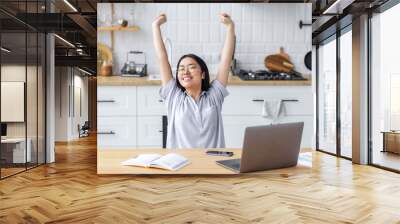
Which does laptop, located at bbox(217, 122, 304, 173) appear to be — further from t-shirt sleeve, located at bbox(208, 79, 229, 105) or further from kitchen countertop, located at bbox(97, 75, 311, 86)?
kitchen countertop, located at bbox(97, 75, 311, 86)

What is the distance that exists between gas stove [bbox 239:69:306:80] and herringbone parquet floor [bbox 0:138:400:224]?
1152 mm

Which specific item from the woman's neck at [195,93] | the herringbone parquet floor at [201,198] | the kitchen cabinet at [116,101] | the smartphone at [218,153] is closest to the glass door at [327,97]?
the herringbone parquet floor at [201,198]

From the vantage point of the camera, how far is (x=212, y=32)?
4.49 meters

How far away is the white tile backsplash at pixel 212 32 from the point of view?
14.4 feet

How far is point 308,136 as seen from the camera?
14.1 ft

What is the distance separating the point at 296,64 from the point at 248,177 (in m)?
1.42

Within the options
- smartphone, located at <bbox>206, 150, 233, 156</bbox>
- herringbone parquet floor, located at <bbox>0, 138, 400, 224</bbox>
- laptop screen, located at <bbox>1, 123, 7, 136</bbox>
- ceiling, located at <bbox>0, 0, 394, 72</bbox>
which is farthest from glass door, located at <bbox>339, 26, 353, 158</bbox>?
smartphone, located at <bbox>206, 150, 233, 156</bbox>

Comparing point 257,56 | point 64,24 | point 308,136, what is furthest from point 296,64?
point 64,24

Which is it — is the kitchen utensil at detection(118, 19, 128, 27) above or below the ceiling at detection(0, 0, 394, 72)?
below

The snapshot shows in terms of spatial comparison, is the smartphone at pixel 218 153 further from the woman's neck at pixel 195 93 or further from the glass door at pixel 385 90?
the glass door at pixel 385 90

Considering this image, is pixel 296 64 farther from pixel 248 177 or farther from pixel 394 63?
pixel 394 63

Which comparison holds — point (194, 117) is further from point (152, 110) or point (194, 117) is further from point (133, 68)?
point (133, 68)

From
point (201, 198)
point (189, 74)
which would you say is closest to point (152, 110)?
point (189, 74)

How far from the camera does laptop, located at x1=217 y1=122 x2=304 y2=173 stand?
105 cm
